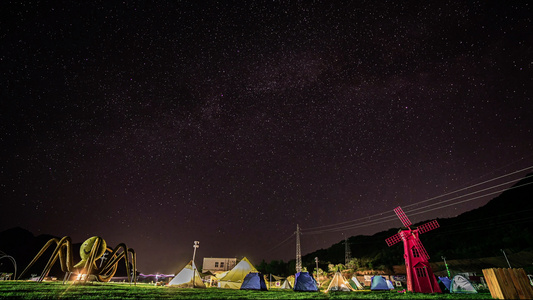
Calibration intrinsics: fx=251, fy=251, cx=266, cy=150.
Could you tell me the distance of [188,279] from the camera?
88.9 ft

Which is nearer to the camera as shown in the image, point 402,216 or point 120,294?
point 120,294

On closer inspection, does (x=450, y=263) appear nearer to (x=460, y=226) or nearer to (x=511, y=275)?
(x=511, y=275)

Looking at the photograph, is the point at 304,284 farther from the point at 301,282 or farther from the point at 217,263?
the point at 217,263

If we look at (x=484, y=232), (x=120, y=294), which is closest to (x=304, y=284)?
(x=120, y=294)

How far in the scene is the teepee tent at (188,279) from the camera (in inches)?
1049

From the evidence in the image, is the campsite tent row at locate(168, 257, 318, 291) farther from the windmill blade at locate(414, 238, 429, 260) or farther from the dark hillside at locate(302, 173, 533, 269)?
the dark hillside at locate(302, 173, 533, 269)

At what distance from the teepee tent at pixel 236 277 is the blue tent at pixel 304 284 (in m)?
9.33

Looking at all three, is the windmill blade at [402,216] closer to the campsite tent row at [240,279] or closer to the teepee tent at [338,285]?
the teepee tent at [338,285]

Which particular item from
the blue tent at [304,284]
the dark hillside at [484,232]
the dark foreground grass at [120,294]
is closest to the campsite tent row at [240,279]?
the blue tent at [304,284]

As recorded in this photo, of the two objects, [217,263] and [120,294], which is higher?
[217,263]

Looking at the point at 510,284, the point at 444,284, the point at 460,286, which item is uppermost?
the point at 510,284

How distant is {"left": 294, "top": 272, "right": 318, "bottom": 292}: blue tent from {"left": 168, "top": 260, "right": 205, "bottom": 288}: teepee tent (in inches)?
421

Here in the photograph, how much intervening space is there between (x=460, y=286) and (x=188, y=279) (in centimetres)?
2581

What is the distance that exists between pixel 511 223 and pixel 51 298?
122 meters
